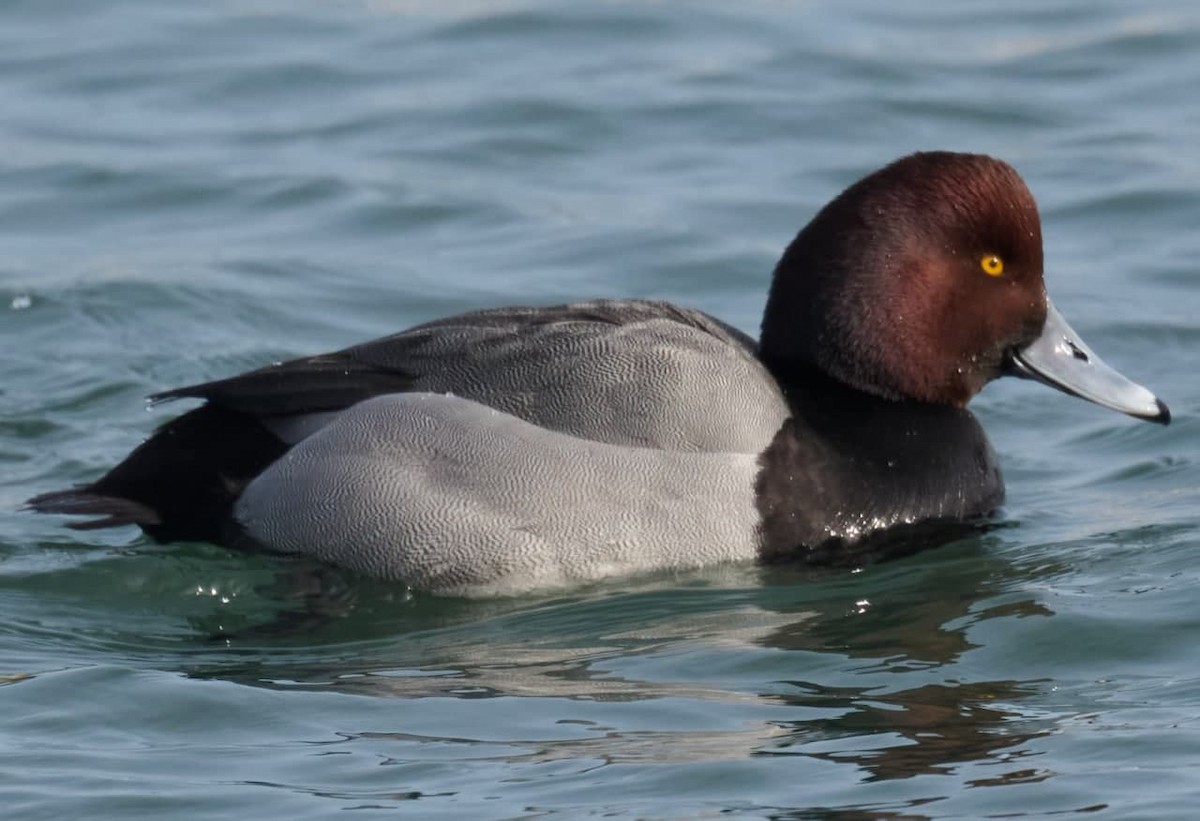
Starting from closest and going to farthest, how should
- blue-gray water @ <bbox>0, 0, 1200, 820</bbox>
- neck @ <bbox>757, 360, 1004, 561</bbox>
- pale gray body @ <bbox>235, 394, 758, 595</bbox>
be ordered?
blue-gray water @ <bbox>0, 0, 1200, 820</bbox> < pale gray body @ <bbox>235, 394, 758, 595</bbox> < neck @ <bbox>757, 360, 1004, 561</bbox>

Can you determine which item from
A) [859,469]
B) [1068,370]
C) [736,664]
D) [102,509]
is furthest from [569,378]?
[1068,370]

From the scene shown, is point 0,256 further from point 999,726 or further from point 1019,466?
point 999,726

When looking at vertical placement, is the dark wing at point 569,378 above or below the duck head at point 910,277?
below

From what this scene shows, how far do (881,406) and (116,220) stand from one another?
194 inches

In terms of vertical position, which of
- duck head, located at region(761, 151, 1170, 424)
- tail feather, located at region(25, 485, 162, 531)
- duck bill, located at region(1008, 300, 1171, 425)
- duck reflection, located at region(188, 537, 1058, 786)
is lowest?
duck reflection, located at region(188, 537, 1058, 786)

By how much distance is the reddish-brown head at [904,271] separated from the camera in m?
6.17

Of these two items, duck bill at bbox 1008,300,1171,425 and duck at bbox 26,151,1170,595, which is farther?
duck bill at bbox 1008,300,1171,425

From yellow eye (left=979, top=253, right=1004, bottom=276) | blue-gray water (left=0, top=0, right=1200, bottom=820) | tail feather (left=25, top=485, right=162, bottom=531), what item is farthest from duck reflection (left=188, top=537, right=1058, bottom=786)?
yellow eye (left=979, top=253, right=1004, bottom=276)

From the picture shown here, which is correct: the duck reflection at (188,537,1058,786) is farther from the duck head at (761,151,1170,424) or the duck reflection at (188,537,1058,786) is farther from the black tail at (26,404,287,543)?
the duck head at (761,151,1170,424)

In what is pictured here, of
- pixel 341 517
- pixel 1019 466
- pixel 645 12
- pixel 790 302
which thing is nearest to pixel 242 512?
pixel 341 517

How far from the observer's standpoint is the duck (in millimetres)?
5734

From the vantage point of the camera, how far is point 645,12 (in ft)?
42.7

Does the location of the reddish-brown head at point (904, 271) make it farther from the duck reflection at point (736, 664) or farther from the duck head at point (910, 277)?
the duck reflection at point (736, 664)

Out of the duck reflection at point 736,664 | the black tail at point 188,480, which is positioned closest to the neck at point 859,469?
the duck reflection at point 736,664
